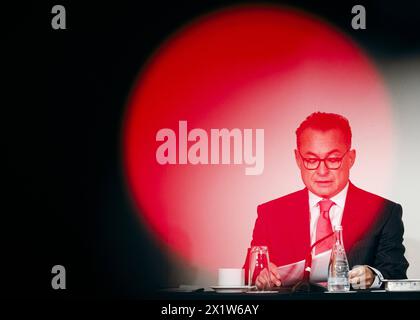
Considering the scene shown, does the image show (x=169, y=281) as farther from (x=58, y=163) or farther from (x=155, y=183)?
(x=58, y=163)

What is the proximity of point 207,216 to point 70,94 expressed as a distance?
3.98ft

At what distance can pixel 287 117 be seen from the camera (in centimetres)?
540

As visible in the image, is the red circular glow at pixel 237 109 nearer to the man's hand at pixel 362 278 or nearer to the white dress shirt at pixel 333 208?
the white dress shirt at pixel 333 208

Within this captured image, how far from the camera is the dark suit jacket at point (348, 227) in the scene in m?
5.21

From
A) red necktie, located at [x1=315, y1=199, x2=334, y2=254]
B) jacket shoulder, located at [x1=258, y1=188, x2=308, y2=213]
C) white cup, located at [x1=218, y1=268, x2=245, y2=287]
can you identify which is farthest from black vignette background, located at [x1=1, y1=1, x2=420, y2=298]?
white cup, located at [x1=218, y1=268, x2=245, y2=287]

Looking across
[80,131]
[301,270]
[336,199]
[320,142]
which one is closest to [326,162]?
[320,142]

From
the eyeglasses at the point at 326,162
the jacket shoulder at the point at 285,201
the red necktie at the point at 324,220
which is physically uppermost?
the eyeglasses at the point at 326,162

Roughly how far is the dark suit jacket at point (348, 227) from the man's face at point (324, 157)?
0.25ft

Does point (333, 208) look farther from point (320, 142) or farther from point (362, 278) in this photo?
point (362, 278)

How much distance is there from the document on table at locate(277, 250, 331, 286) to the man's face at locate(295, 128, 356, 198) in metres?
Result: 1.46

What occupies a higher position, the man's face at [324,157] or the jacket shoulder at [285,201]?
the man's face at [324,157]

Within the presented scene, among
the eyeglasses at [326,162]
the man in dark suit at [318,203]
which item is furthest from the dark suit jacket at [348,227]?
the eyeglasses at [326,162]

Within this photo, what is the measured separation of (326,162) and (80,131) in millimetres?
1639

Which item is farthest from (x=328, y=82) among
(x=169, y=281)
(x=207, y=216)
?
(x=169, y=281)
